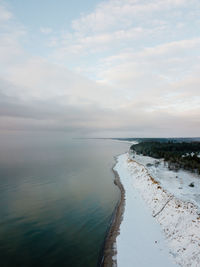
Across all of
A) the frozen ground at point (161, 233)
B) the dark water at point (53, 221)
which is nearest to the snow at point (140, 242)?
the frozen ground at point (161, 233)

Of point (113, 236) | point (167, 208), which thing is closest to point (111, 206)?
point (113, 236)

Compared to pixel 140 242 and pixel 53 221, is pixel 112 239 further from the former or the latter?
pixel 53 221

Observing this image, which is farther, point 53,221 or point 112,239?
point 53,221

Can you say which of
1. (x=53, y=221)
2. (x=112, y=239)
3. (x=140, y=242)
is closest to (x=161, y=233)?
(x=140, y=242)

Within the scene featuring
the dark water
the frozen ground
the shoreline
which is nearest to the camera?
the frozen ground

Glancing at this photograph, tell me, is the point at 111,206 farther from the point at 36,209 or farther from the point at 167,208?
the point at 36,209

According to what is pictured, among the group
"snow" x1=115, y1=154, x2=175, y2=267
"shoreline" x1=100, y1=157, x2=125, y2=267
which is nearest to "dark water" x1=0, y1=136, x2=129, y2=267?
"shoreline" x1=100, y1=157, x2=125, y2=267

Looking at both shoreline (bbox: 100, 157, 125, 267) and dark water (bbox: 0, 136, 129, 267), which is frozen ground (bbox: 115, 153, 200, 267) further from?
dark water (bbox: 0, 136, 129, 267)

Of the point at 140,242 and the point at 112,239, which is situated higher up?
the point at 140,242
